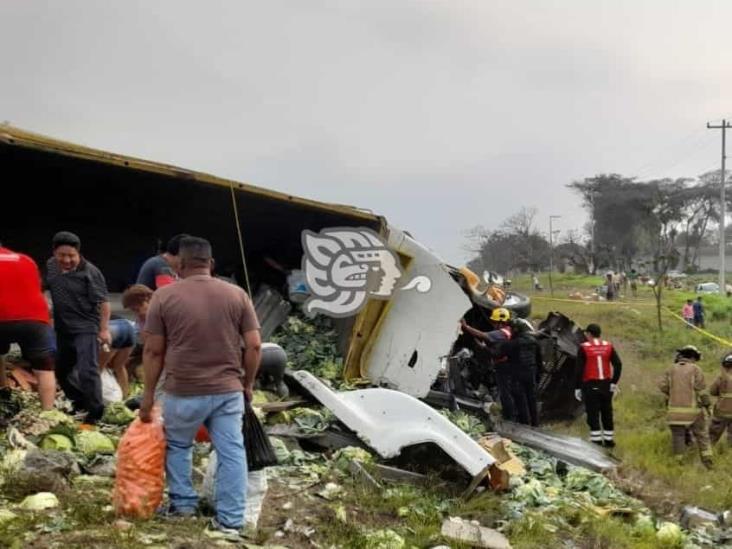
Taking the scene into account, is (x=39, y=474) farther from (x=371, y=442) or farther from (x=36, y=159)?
(x=36, y=159)

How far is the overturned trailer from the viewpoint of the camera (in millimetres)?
8148

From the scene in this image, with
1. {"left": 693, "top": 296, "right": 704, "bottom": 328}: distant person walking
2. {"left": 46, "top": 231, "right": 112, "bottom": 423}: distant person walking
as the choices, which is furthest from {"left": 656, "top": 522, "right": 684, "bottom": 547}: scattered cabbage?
{"left": 693, "top": 296, "right": 704, "bottom": 328}: distant person walking

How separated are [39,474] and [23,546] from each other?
82 cm

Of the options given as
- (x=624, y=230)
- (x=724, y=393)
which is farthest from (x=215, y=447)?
(x=624, y=230)

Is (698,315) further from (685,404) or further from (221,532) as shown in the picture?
(221,532)

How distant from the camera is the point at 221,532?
3.74m

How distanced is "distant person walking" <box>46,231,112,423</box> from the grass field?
474cm

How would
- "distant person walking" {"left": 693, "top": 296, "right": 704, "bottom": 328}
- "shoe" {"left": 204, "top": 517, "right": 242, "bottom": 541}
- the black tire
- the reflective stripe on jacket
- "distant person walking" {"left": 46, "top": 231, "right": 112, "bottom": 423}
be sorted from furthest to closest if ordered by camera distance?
1. "distant person walking" {"left": 693, "top": 296, "right": 704, "bottom": 328}
2. the black tire
3. the reflective stripe on jacket
4. "distant person walking" {"left": 46, "top": 231, "right": 112, "bottom": 423}
5. "shoe" {"left": 204, "top": 517, "right": 242, "bottom": 541}

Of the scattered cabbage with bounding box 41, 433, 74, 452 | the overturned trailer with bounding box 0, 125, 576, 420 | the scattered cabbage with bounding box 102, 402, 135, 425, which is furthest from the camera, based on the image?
the overturned trailer with bounding box 0, 125, 576, 420

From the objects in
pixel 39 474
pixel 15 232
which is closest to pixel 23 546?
pixel 39 474

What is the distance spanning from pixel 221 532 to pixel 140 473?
0.51 meters

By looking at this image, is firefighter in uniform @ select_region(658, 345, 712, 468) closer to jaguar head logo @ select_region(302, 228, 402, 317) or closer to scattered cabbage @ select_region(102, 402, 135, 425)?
jaguar head logo @ select_region(302, 228, 402, 317)

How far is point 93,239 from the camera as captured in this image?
1005 centimetres

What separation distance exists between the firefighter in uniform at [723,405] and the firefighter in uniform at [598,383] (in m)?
1.27
